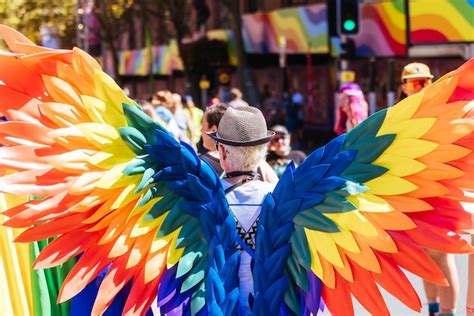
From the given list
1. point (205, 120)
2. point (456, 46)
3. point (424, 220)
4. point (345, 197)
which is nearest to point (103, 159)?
point (345, 197)

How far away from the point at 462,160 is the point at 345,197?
18.7 inches

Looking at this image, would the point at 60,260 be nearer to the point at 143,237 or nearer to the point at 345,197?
the point at 143,237

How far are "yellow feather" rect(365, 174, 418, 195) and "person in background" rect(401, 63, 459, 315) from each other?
272 cm

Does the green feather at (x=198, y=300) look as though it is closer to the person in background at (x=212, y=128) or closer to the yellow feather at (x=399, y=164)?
the yellow feather at (x=399, y=164)

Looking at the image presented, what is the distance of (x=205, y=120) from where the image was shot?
7.63 metres

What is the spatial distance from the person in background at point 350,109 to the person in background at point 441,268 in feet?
4.82

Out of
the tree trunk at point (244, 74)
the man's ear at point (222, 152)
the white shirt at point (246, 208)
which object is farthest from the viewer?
the tree trunk at point (244, 74)

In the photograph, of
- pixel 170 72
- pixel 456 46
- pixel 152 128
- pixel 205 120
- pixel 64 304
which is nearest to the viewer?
pixel 152 128

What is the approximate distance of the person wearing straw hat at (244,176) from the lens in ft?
15.2

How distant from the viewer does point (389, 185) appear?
4359 millimetres

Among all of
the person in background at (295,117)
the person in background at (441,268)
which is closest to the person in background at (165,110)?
the person in background at (441,268)

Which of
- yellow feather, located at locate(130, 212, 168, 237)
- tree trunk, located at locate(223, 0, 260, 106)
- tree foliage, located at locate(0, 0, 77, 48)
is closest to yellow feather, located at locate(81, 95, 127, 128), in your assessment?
yellow feather, located at locate(130, 212, 168, 237)

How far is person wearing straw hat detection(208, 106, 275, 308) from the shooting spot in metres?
4.63

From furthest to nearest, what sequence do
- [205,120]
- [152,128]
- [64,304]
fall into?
[205,120]
[64,304]
[152,128]
